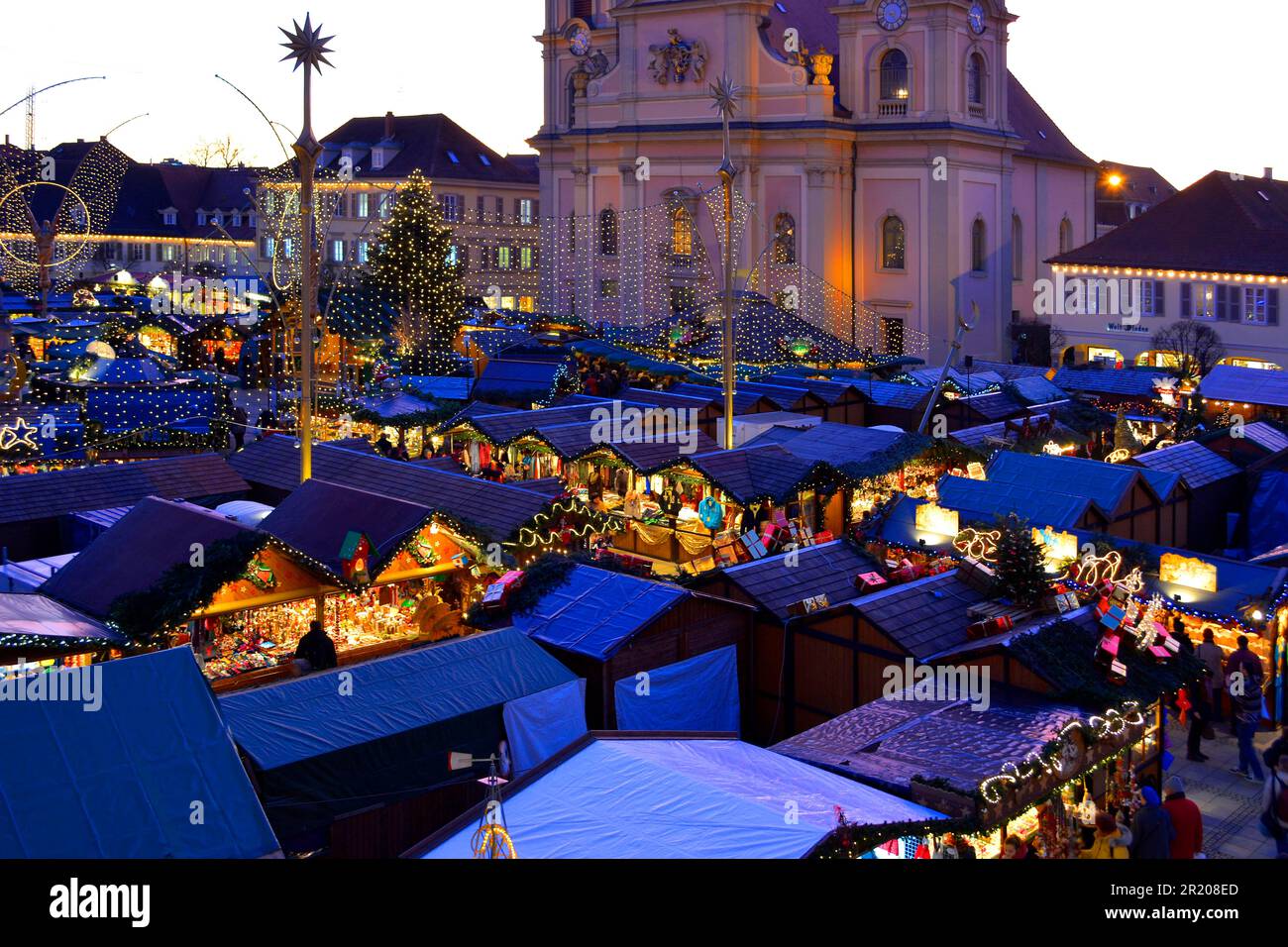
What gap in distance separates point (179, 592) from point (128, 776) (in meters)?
4.95

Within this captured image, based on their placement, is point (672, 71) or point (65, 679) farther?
point (672, 71)

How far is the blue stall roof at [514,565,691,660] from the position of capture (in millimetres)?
12758

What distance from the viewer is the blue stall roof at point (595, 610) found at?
502 inches

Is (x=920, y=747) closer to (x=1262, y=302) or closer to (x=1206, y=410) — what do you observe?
(x=1206, y=410)

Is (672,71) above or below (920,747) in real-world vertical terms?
above

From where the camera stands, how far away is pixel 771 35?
51.9 metres

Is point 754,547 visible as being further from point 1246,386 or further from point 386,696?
point 1246,386

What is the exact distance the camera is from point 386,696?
1088cm

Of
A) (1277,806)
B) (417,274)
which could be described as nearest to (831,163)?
(417,274)

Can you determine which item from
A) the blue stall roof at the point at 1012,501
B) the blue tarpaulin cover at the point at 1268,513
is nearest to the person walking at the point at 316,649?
the blue stall roof at the point at 1012,501
